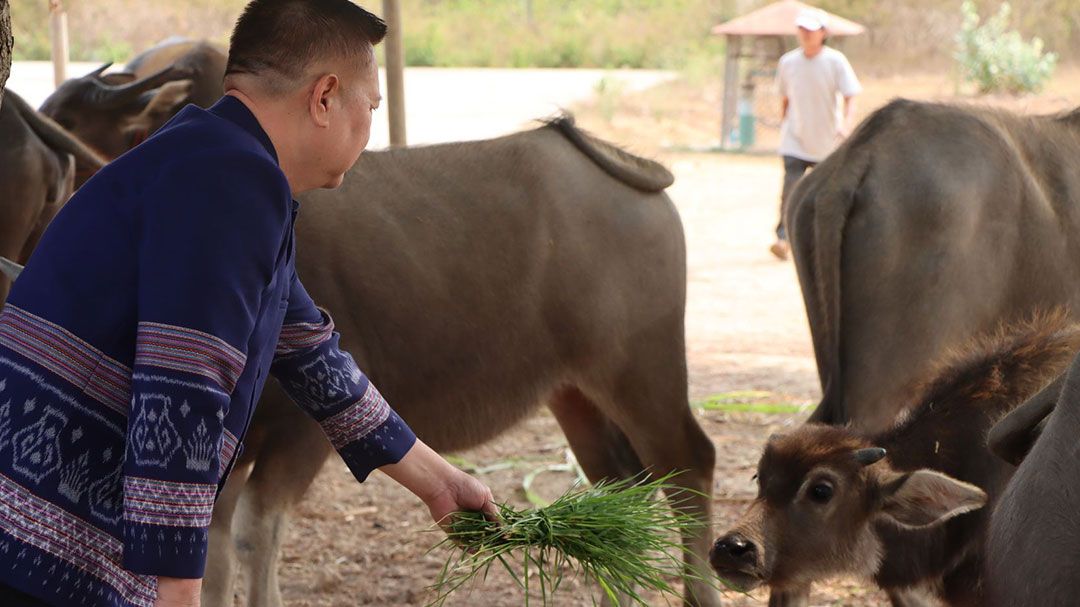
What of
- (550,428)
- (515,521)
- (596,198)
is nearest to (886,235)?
(596,198)

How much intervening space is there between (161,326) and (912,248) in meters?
3.50

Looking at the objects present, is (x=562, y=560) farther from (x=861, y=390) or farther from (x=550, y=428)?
(x=550, y=428)

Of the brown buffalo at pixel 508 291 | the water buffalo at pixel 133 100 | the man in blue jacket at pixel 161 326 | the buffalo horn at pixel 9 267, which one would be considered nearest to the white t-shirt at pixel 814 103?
the water buffalo at pixel 133 100

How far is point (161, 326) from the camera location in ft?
6.84

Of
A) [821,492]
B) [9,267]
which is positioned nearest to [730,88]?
[821,492]

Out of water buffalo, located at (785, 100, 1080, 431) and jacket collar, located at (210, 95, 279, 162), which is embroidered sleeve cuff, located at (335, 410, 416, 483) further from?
water buffalo, located at (785, 100, 1080, 431)

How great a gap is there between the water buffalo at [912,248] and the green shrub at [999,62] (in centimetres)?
2335

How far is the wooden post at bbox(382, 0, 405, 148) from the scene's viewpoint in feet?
24.2

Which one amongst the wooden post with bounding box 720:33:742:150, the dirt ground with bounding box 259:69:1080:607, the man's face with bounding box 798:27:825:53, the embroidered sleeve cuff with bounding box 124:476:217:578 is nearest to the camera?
the embroidered sleeve cuff with bounding box 124:476:217:578

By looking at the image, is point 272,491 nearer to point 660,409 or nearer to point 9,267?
point 660,409

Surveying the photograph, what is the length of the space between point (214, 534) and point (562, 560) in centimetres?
203

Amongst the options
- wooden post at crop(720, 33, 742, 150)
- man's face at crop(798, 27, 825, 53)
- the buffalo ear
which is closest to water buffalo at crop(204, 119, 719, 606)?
the buffalo ear

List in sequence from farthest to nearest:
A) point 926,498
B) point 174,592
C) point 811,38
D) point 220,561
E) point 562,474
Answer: point 811,38, point 562,474, point 220,561, point 926,498, point 174,592

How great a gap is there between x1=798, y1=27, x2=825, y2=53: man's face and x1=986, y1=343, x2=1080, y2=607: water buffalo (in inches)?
394
